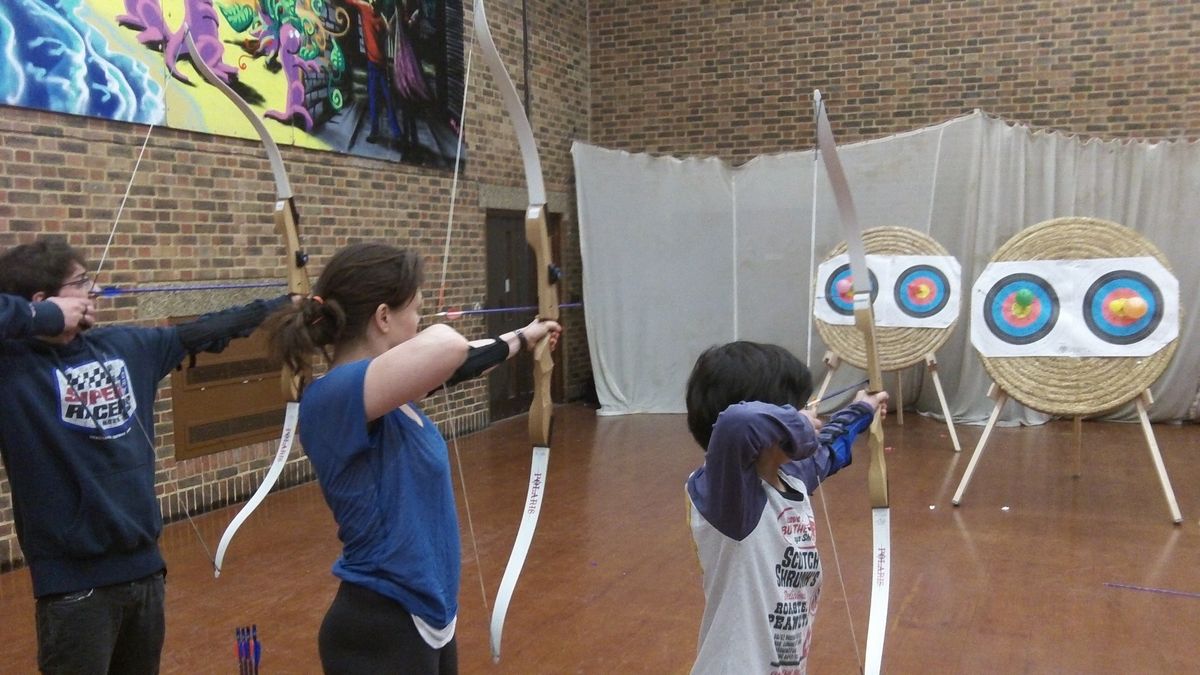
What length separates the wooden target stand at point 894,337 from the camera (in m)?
6.60

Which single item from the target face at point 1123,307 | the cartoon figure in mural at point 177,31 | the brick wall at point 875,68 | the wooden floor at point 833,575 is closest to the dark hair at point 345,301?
the wooden floor at point 833,575

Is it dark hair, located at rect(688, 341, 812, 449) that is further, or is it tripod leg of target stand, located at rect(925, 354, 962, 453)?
tripod leg of target stand, located at rect(925, 354, 962, 453)

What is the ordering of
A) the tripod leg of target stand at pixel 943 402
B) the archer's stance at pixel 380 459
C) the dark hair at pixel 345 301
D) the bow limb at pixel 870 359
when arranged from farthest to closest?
1. the tripod leg of target stand at pixel 943 402
2. the bow limb at pixel 870 359
3. the dark hair at pixel 345 301
4. the archer's stance at pixel 380 459

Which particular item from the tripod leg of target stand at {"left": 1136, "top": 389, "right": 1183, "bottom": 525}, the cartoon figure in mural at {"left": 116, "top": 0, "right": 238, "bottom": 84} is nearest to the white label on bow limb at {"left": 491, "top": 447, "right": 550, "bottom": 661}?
the cartoon figure in mural at {"left": 116, "top": 0, "right": 238, "bottom": 84}

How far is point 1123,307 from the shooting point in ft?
16.6

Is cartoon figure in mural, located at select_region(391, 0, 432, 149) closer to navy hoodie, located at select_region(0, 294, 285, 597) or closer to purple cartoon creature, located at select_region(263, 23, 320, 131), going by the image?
purple cartoon creature, located at select_region(263, 23, 320, 131)

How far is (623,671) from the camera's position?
2.94 meters

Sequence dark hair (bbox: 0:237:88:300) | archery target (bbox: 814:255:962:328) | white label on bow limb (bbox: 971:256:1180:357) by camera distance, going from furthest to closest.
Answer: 1. archery target (bbox: 814:255:962:328)
2. white label on bow limb (bbox: 971:256:1180:357)
3. dark hair (bbox: 0:237:88:300)

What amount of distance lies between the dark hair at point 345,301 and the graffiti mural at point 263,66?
1.88 meters

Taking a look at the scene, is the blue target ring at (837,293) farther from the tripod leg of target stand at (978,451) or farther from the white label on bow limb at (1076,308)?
the tripod leg of target stand at (978,451)

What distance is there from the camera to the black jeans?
1.76 meters

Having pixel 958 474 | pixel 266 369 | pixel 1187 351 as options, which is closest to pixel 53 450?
pixel 266 369

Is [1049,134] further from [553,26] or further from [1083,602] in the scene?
[1083,602]

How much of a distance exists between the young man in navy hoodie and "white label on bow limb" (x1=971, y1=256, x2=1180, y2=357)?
14.5 ft
